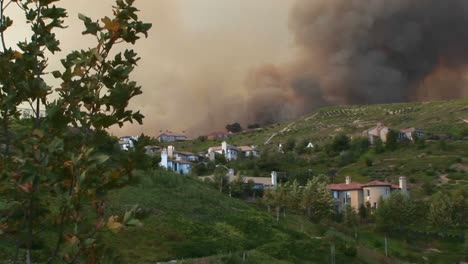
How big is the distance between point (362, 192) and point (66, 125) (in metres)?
94.1

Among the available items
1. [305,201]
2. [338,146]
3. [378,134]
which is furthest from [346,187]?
[378,134]

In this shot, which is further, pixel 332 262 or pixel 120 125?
pixel 332 262

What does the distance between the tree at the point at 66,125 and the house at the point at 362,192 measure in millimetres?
89743

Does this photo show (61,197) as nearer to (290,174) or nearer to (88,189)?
(88,189)

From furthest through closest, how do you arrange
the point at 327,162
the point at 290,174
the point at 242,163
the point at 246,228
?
1. the point at 327,162
2. the point at 242,163
3. the point at 290,174
4. the point at 246,228

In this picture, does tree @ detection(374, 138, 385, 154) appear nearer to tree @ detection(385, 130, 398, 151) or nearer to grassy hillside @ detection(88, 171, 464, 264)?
tree @ detection(385, 130, 398, 151)

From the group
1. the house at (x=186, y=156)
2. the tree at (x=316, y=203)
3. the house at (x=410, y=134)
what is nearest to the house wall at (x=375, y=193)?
the tree at (x=316, y=203)

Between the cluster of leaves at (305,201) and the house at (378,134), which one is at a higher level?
the house at (378,134)

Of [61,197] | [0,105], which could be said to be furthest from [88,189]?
[0,105]

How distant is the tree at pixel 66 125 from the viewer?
3277 mm

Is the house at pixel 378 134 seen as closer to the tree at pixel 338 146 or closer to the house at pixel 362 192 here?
the tree at pixel 338 146

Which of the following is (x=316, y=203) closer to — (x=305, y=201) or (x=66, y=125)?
(x=305, y=201)

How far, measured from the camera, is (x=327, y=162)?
126 metres

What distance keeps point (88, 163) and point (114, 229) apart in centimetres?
39
